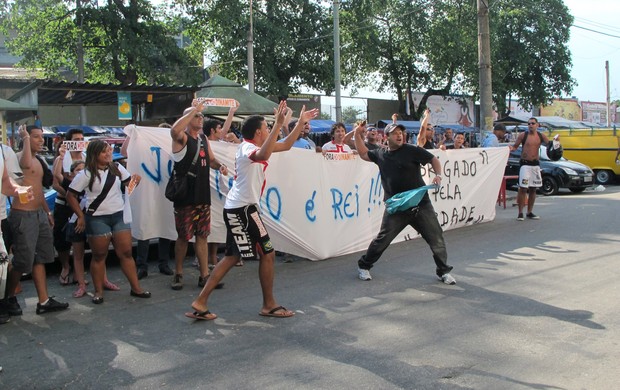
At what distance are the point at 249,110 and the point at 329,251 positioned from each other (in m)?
7.47

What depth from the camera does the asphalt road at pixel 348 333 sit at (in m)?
3.86

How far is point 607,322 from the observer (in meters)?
4.89

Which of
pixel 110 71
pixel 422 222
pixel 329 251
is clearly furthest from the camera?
pixel 110 71

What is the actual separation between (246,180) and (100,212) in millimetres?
1635

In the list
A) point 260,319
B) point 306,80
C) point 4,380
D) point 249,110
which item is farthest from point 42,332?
point 306,80

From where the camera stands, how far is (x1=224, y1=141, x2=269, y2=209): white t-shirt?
16.5ft

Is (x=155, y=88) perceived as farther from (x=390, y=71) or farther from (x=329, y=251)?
(x=390, y=71)

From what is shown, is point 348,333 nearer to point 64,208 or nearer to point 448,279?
point 448,279

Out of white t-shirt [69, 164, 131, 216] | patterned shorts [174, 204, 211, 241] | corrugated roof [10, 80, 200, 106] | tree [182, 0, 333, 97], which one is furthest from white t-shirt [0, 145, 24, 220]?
tree [182, 0, 333, 97]

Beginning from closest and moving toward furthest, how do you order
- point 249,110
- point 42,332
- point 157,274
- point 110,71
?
point 42,332
point 157,274
point 249,110
point 110,71

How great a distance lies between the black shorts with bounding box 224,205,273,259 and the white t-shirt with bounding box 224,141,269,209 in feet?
0.20

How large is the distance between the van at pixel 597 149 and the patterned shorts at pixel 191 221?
55.6 ft

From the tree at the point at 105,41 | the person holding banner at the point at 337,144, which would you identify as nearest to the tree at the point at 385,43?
the tree at the point at 105,41

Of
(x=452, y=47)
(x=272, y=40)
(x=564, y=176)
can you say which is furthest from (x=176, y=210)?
(x=452, y=47)
